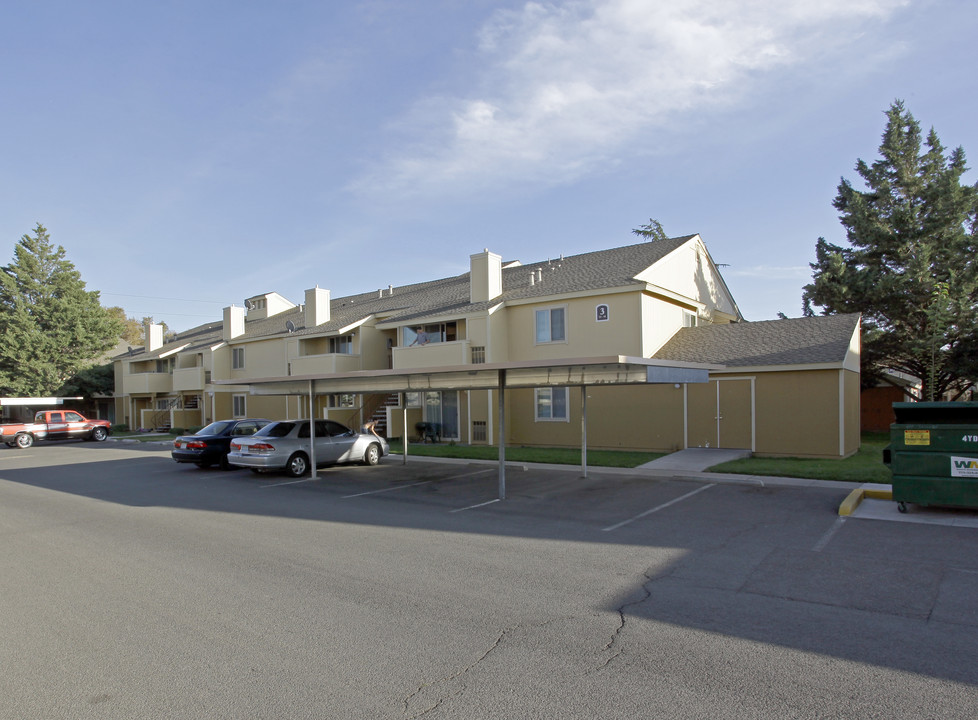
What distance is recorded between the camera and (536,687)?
14.0 feet

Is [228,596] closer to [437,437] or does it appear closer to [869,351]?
[437,437]

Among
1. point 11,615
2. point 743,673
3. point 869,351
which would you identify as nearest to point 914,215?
point 869,351

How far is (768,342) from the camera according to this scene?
67.1ft

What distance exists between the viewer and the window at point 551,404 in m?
22.8

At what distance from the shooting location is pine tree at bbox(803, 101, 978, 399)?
25766mm

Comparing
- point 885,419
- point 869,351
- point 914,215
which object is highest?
point 914,215

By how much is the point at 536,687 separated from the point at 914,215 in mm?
30613

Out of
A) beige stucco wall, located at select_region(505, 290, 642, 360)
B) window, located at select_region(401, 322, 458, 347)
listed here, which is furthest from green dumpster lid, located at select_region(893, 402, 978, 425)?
window, located at select_region(401, 322, 458, 347)

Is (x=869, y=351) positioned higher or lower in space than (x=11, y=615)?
higher

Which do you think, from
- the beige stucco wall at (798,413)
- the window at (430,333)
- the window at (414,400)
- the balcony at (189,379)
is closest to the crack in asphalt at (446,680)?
the beige stucco wall at (798,413)

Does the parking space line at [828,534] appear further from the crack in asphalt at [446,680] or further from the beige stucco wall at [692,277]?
the beige stucco wall at [692,277]

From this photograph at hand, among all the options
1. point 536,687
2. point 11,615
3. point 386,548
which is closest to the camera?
point 536,687

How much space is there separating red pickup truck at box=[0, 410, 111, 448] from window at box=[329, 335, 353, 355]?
13.5 metres

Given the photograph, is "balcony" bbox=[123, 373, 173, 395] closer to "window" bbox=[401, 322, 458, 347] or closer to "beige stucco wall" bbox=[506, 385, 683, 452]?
"window" bbox=[401, 322, 458, 347]
